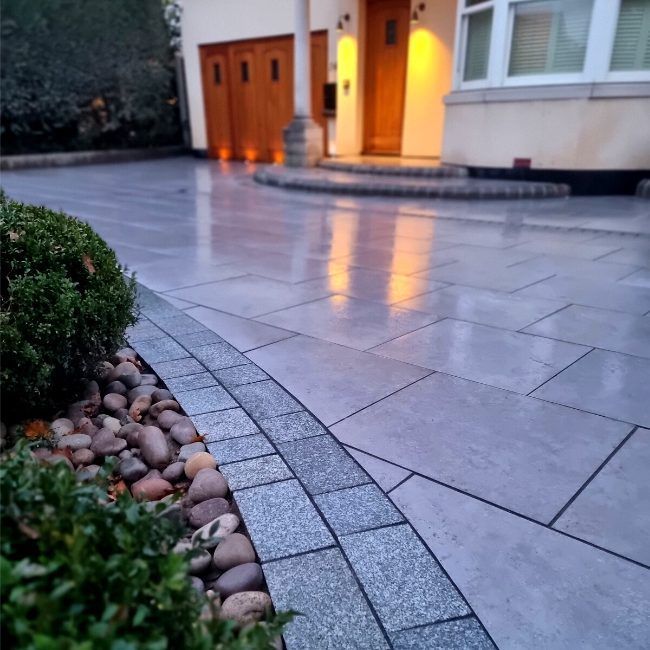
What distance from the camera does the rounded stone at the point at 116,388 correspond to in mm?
2250

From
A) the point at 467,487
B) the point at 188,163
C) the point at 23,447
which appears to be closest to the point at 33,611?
the point at 23,447

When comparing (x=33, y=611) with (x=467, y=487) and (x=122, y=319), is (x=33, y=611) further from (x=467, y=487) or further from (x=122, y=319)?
(x=122, y=319)

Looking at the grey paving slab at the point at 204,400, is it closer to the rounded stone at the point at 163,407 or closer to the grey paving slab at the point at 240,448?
the rounded stone at the point at 163,407

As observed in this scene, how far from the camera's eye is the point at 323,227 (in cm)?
560

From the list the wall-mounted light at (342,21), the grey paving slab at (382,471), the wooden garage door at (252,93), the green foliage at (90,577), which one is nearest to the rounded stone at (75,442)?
the grey paving slab at (382,471)

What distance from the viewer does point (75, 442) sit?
1.87 meters

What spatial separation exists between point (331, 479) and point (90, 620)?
1.06 metres

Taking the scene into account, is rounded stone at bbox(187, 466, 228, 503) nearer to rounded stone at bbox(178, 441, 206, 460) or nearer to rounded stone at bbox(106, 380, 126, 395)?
rounded stone at bbox(178, 441, 206, 460)

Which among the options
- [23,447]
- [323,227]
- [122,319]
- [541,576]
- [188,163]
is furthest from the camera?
[188,163]

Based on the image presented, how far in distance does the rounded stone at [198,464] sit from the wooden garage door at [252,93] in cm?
1014

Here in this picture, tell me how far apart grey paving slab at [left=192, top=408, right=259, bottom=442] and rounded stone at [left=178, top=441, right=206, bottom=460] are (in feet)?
0.11

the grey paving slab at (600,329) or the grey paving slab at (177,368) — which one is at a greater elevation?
the grey paving slab at (177,368)

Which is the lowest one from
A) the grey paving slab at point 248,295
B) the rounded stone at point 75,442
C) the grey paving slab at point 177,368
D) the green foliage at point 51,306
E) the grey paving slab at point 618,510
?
the grey paving slab at point 248,295

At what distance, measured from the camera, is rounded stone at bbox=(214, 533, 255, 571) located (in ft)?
4.65
